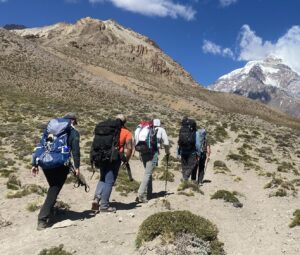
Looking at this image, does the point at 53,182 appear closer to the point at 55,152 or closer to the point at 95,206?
the point at 55,152

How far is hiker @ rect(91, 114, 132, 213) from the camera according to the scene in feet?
43.8

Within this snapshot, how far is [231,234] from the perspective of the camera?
42.5ft

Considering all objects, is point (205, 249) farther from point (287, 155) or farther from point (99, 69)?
point (99, 69)

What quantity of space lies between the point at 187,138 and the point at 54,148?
7.30 metres

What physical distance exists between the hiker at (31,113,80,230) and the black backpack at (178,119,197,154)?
672cm

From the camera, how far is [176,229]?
10.9 metres

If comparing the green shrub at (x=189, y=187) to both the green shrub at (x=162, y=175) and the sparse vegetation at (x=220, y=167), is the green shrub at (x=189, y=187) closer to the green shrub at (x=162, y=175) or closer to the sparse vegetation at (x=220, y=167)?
the green shrub at (x=162, y=175)

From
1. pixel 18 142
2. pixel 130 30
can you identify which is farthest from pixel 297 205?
pixel 130 30

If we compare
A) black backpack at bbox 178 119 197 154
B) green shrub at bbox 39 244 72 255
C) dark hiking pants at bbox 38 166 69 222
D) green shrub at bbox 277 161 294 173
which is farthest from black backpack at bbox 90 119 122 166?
green shrub at bbox 277 161 294 173

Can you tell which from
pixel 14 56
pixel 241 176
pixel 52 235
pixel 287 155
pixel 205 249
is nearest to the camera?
pixel 205 249

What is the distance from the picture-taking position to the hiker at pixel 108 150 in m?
13.3

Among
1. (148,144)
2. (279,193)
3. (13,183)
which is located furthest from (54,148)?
(279,193)

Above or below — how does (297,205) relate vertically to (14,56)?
below

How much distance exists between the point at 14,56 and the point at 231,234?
79.3 m
